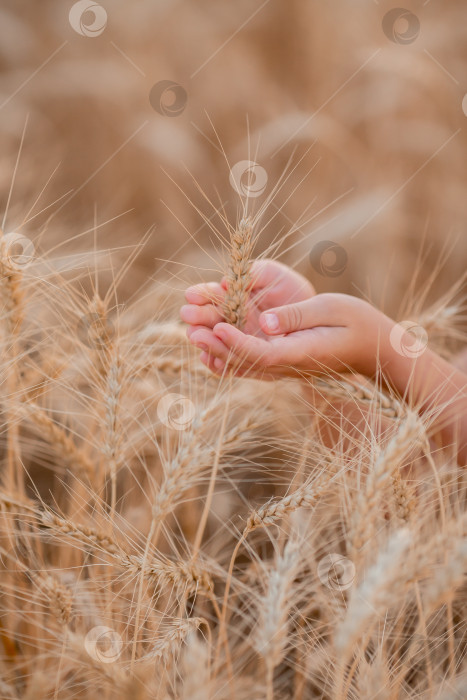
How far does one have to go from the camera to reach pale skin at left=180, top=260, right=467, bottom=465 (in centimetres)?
60

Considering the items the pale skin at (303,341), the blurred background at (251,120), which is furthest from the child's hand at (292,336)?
the blurred background at (251,120)

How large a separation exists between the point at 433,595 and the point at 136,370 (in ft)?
1.31

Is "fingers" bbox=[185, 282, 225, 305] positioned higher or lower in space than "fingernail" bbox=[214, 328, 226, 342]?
higher

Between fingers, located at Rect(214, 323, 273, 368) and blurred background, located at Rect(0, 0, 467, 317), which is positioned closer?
fingers, located at Rect(214, 323, 273, 368)

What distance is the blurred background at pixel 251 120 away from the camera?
49.0 inches

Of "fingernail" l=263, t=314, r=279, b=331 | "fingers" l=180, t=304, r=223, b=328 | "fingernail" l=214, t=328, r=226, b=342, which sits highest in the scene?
"fingernail" l=263, t=314, r=279, b=331

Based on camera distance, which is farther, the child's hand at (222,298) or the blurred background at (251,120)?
the blurred background at (251,120)

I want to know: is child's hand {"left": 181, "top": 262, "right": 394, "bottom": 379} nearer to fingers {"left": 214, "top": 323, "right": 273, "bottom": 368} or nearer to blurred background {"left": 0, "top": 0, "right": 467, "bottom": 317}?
fingers {"left": 214, "top": 323, "right": 273, "bottom": 368}

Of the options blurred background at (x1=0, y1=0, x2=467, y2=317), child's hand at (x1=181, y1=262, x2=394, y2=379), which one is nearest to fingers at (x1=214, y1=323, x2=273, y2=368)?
child's hand at (x1=181, y1=262, x2=394, y2=379)

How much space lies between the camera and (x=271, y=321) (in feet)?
2.01

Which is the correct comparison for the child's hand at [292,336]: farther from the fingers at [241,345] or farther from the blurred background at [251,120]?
the blurred background at [251,120]

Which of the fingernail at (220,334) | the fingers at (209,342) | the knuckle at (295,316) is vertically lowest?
the fingers at (209,342)

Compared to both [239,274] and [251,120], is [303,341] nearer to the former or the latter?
[239,274]

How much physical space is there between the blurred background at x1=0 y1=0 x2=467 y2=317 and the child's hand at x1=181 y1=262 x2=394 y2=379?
20.4 inches
